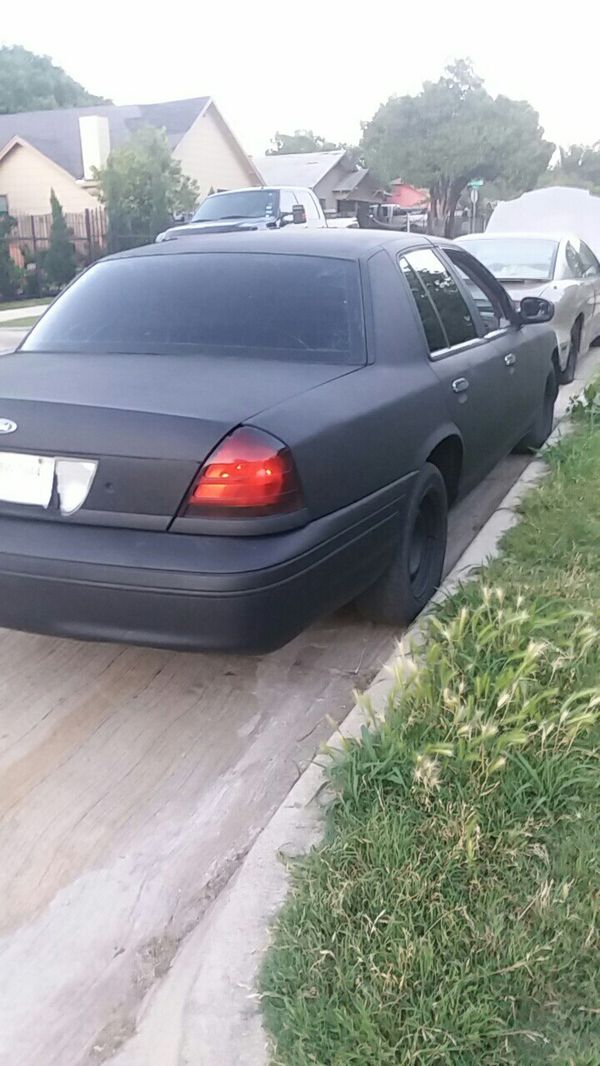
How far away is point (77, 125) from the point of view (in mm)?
38531

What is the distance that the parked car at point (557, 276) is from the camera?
8.35 metres

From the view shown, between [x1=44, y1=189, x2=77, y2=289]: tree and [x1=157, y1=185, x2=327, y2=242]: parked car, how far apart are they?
7296mm

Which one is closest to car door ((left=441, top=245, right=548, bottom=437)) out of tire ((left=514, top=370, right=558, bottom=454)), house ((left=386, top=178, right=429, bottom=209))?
tire ((left=514, top=370, right=558, bottom=454))

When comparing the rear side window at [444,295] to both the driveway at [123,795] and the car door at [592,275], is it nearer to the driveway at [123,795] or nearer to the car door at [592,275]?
the driveway at [123,795]

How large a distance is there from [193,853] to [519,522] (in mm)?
2566

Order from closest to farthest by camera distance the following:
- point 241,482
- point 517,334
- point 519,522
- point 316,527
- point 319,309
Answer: point 241,482, point 316,527, point 319,309, point 519,522, point 517,334

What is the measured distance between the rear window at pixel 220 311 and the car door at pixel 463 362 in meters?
0.52

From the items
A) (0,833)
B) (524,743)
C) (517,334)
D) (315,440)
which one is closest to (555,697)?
(524,743)

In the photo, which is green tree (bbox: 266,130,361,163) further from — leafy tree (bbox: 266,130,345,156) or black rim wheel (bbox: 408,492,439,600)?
black rim wheel (bbox: 408,492,439,600)

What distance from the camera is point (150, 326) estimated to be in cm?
380

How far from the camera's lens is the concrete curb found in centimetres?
206

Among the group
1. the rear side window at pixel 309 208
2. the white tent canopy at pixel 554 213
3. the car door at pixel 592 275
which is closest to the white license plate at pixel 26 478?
the car door at pixel 592 275

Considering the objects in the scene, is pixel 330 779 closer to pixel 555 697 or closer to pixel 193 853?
pixel 193 853

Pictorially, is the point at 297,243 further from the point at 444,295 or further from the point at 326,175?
the point at 326,175
